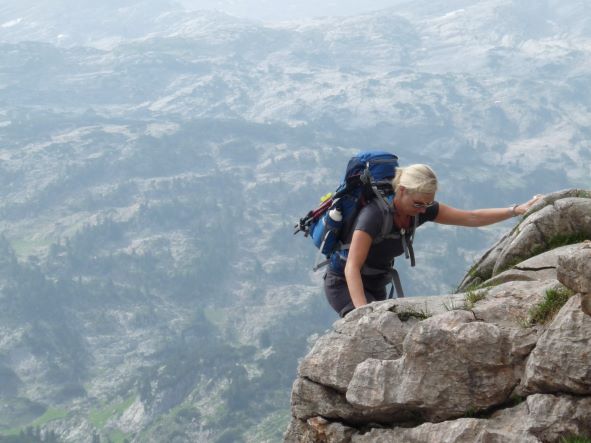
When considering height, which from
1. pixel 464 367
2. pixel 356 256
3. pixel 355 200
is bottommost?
pixel 464 367

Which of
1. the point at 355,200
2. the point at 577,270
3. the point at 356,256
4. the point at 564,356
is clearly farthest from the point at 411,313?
the point at 577,270

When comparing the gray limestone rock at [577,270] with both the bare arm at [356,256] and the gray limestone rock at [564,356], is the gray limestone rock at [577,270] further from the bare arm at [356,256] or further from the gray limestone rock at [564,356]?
the bare arm at [356,256]

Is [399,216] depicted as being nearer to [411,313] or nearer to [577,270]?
[411,313]

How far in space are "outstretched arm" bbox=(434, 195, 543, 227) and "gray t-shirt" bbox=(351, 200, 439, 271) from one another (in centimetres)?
22

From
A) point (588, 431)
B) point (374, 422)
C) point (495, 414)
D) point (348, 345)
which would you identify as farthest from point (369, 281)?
Result: point (588, 431)

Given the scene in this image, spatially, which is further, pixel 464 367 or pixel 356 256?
pixel 356 256

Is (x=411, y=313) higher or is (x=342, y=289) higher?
(x=411, y=313)

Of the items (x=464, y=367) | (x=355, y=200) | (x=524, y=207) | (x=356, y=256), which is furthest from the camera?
(x=524, y=207)

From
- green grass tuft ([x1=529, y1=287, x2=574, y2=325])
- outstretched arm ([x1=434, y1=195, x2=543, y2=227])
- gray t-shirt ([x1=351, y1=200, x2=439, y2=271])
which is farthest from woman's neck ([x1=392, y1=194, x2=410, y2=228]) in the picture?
green grass tuft ([x1=529, y1=287, x2=574, y2=325])

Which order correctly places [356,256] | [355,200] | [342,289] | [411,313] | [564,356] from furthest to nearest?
[342,289] < [355,200] < [411,313] < [356,256] < [564,356]

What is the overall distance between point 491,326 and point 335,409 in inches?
123

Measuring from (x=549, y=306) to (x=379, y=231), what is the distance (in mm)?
3323

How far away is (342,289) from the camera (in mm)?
15398

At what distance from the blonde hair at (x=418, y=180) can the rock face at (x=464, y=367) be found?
83.5 inches
